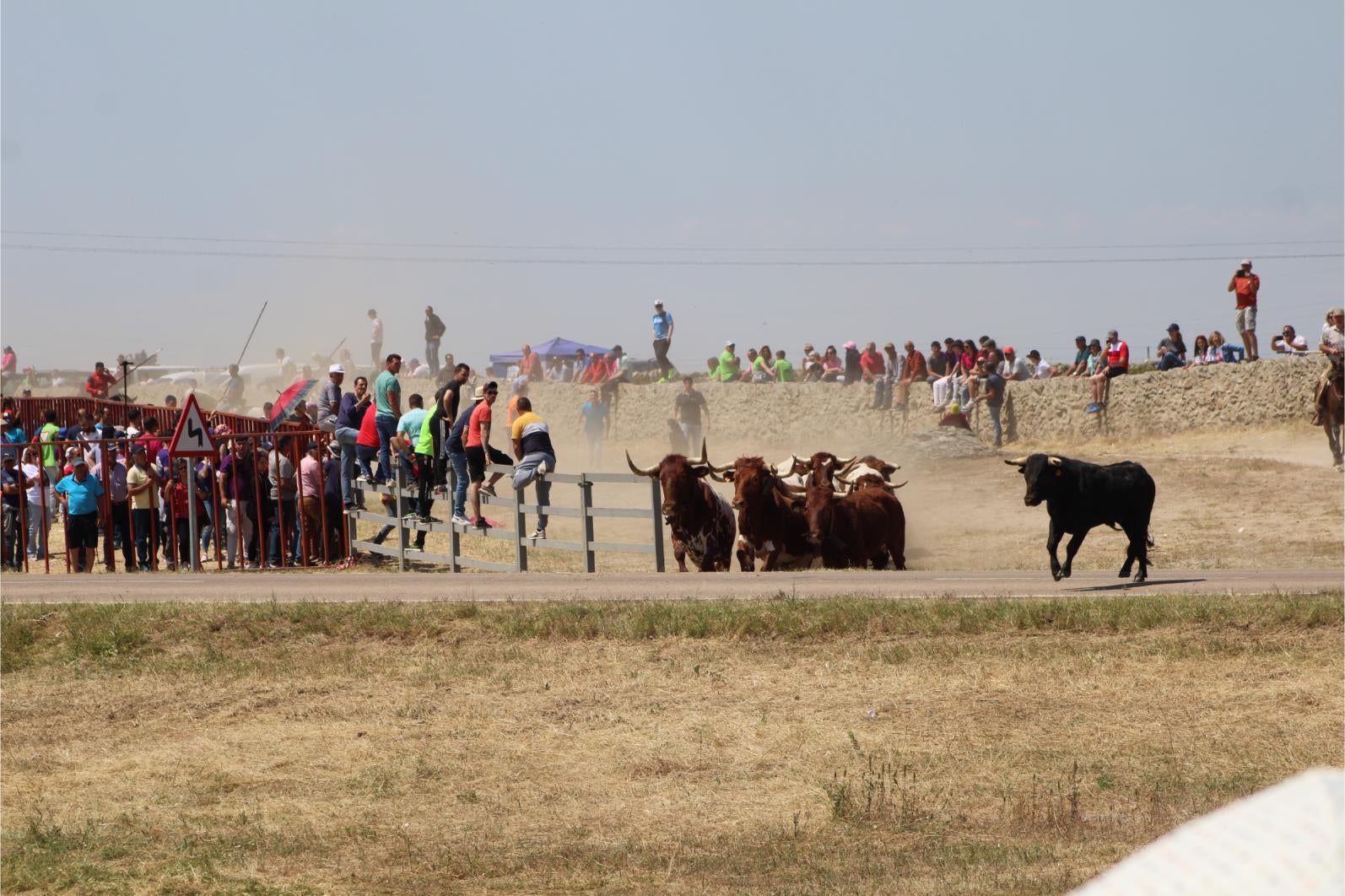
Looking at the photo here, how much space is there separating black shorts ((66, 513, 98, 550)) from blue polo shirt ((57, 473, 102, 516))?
0.09 m

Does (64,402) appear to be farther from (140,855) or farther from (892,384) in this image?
(140,855)

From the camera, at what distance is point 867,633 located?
13625mm

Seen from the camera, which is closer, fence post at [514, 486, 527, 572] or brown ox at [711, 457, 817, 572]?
brown ox at [711, 457, 817, 572]

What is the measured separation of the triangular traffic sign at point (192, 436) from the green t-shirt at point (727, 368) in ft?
71.0

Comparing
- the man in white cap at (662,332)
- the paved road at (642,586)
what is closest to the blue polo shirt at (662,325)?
the man in white cap at (662,332)

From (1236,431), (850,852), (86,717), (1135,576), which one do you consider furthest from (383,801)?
(1236,431)

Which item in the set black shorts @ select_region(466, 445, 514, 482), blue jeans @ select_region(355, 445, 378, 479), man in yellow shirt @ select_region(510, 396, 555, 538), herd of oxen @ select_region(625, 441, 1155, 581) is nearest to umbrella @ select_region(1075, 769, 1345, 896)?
herd of oxen @ select_region(625, 441, 1155, 581)

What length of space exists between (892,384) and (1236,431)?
8.65 meters

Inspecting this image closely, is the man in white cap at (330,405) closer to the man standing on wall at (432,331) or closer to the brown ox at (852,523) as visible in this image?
the brown ox at (852,523)

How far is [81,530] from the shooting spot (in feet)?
71.1

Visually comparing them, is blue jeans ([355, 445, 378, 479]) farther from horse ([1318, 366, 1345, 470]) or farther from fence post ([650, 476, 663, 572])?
horse ([1318, 366, 1345, 470])

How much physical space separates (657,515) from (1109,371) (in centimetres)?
1787

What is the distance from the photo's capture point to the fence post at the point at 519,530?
64.6ft

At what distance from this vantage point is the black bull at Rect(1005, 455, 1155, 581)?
566 inches
